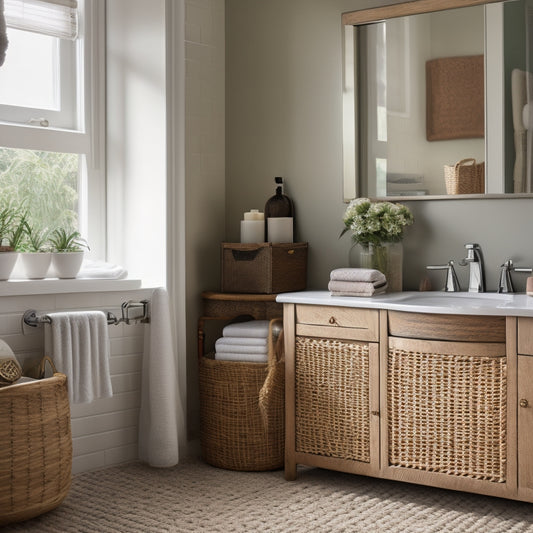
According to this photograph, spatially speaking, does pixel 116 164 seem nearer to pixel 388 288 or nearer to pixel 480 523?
pixel 388 288

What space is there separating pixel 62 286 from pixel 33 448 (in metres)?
0.69

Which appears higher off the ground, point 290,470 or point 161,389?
point 161,389

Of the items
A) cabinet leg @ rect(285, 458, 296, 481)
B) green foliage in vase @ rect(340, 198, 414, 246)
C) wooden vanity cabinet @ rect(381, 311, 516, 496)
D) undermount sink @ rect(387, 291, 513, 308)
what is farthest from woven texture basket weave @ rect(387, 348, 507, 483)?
green foliage in vase @ rect(340, 198, 414, 246)

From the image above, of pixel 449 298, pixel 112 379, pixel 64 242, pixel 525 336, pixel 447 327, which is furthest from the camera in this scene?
pixel 112 379

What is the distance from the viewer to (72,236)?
3.21m

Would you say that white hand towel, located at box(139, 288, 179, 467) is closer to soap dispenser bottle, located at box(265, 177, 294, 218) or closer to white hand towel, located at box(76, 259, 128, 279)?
white hand towel, located at box(76, 259, 128, 279)

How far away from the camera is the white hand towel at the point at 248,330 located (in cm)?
327

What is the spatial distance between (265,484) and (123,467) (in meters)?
0.62

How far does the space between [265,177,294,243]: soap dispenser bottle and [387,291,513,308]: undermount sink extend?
0.60 metres

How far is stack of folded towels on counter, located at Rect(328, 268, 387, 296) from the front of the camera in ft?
9.93

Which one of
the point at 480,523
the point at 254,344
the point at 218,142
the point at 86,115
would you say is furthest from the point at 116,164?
the point at 480,523

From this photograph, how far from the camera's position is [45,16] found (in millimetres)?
3350

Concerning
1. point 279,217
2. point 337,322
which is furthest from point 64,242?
point 337,322

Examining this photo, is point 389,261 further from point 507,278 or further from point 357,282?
point 507,278
